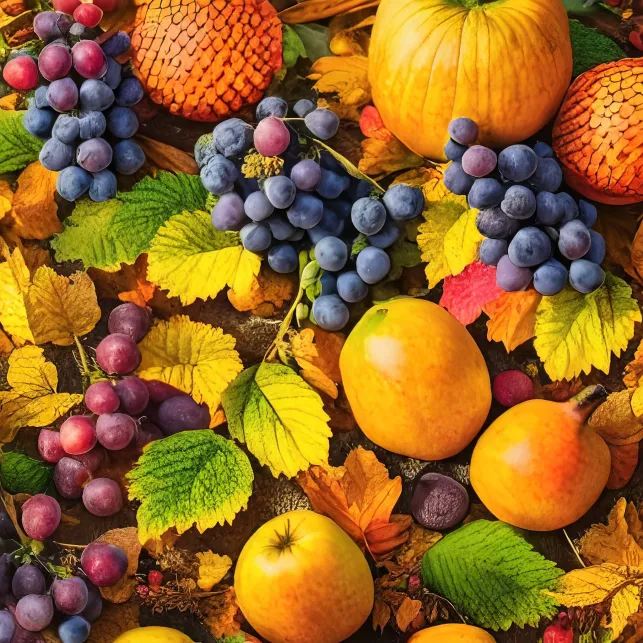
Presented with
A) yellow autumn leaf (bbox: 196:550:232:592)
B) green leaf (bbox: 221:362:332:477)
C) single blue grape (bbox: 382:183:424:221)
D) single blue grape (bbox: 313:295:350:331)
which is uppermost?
single blue grape (bbox: 382:183:424:221)

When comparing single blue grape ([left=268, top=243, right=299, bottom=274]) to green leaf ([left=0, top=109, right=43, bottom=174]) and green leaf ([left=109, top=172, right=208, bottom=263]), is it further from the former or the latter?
green leaf ([left=0, top=109, right=43, bottom=174])

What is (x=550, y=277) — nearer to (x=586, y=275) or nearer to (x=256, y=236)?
(x=586, y=275)

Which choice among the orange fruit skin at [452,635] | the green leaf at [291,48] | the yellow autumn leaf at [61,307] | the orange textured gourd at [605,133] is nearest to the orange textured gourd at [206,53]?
the green leaf at [291,48]

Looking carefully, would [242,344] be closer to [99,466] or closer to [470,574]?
[99,466]

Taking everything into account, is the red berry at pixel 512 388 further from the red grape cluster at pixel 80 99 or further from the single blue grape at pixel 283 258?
the red grape cluster at pixel 80 99

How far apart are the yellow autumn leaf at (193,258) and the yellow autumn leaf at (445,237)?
7.9 inches

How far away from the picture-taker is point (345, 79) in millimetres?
1171

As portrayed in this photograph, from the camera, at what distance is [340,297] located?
1101 mm

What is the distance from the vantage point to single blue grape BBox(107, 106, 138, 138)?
45.1 inches

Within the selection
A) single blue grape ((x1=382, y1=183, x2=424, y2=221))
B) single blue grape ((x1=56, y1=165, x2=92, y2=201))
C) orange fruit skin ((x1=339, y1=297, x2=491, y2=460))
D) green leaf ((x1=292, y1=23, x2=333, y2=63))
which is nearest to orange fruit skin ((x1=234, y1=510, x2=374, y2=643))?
orange fruit skin ((x1=339, y1=297, x2=491, y2=460))

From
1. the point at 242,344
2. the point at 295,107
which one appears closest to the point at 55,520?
the point at 242,344

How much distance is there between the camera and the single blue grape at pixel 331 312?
42.8 inches

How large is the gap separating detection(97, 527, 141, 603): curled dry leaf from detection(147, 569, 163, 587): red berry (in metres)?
0.02

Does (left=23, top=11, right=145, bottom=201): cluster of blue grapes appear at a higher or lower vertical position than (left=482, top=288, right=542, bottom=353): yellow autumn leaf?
higher
